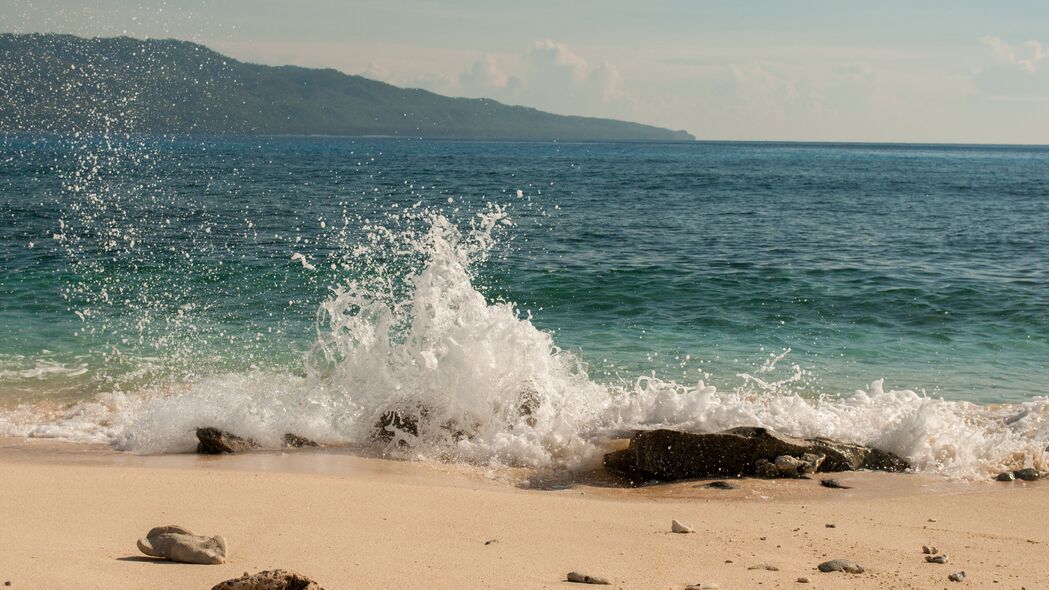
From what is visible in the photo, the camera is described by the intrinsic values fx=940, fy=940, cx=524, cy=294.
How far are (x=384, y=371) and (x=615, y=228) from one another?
1736cm

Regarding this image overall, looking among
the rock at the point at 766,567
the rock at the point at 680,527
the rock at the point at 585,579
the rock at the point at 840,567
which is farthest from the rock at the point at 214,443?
the rock at the point at 840,567

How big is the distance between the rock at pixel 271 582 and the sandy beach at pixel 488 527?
0.38 m

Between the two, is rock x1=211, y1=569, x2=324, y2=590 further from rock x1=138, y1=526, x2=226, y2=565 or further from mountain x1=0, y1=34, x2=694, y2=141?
mountain x1=0, y1=34, x2=694, y2=141

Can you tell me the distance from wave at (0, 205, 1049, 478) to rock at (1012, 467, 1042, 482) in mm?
229

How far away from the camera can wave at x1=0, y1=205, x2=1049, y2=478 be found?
796 cm

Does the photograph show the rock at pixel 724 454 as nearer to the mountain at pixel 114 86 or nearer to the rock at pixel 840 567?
the rock at pixel 840 567

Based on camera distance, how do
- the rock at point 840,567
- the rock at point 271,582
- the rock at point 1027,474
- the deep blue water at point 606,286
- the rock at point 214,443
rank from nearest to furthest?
1. the rock at point 271,582
2. the rock at point 840,567
3. the rock at point 1027,474
4. the rock at point 214,443
5. the deep blue water at point 606,286

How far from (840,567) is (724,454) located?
2.44 metres

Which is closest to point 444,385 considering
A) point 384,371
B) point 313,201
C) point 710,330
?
point 384,371

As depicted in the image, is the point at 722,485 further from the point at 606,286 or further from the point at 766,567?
the point at 606,286

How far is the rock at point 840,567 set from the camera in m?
4.96

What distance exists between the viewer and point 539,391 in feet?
28.4

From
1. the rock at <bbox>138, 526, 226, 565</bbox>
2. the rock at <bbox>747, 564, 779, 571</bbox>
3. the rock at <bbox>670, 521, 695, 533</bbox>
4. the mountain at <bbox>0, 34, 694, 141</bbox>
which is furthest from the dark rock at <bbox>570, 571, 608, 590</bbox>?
the mountain at <bbox>0, 34, 694, 141</bbox>

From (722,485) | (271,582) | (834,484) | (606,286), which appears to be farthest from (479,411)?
(606,286)
